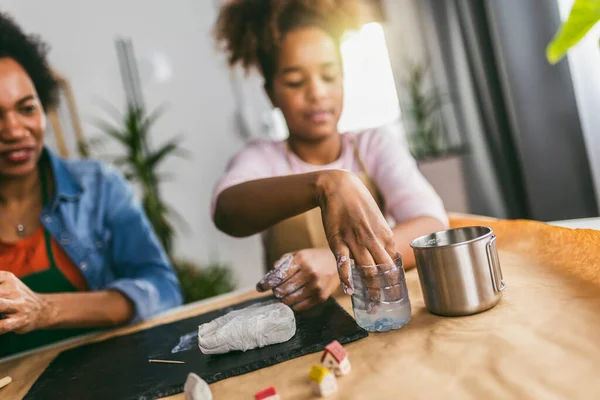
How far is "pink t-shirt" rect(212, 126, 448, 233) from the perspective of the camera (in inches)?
39.8

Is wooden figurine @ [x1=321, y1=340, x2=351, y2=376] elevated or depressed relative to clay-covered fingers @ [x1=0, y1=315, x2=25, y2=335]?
depressed

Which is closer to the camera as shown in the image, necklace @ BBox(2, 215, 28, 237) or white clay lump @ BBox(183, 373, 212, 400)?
white clay lump @ BBox(183, 373, 212, 400)

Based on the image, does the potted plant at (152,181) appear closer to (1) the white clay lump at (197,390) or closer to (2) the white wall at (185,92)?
(2) the white wall at (185,92)

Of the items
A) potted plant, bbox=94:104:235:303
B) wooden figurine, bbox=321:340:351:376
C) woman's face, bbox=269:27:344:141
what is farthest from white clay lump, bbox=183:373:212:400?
potted plant, bbox=94:104:235:303

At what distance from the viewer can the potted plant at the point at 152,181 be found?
8.46 feet

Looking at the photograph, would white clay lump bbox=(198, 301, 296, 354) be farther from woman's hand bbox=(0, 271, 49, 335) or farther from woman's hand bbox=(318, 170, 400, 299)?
woman's hand bbox=(0, 271, 49, 335)

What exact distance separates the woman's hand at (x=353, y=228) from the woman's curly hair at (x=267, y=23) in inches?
19.1

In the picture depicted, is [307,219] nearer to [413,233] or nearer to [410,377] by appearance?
[413,233]

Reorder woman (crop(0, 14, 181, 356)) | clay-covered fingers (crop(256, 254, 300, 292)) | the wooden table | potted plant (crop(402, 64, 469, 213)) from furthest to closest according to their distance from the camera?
potted plant (crop(402, 64, 469, 213)), woman (crop(0, 14, 181, 356)), clay-covered fingers (crop(256, 254, 300, 292)), the wooden table

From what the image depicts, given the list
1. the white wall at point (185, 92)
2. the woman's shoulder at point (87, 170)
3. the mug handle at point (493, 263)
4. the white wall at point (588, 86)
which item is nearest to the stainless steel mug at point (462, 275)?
the mug handle at point (493, 263)

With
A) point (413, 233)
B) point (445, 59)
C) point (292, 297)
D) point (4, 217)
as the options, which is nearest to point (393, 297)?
point (292, 297)

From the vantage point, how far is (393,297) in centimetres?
64

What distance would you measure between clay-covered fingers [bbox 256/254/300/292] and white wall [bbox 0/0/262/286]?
2100 mm

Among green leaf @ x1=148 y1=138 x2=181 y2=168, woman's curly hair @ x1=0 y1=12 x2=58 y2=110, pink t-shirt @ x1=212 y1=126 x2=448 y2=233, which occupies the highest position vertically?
woman's curly hair @ x1=0 y1=12 x2=58 y2=110
